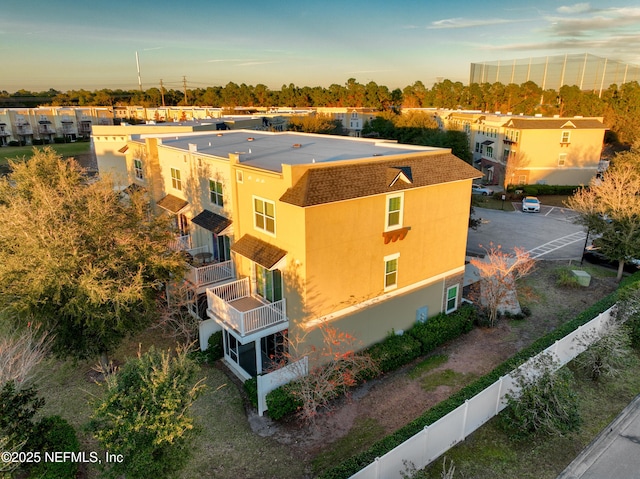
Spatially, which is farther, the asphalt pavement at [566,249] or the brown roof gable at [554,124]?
the brown roof gable at [554,124]

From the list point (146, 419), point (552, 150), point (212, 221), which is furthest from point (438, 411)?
point (552, 150)

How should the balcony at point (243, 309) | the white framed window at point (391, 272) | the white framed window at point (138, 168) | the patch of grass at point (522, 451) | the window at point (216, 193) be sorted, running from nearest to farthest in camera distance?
the patch of grass at point (522, 451) < the balcony at point (243, 309) < the white framed window at point (391, 272) < the window at point (216, 193) < the white framed window at point (138, 168)

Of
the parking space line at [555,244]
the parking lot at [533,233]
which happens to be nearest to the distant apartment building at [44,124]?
the parking lot at [533,233]

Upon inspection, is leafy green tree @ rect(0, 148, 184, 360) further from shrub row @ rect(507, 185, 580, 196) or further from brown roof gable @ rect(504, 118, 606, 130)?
brown roof gable @ rect(504, 118, 606, 130)

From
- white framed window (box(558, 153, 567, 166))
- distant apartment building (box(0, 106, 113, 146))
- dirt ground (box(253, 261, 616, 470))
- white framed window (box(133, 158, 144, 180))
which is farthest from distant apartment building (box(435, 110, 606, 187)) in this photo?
distant apartment building (box(0, 106, 113, 146))

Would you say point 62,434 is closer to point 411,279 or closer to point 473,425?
point 473,425

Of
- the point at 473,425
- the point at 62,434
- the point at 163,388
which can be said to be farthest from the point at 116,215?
the point at 473,425

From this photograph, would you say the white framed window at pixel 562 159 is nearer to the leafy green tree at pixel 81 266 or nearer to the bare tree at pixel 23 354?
the leafy green tree at pixel 81 266
